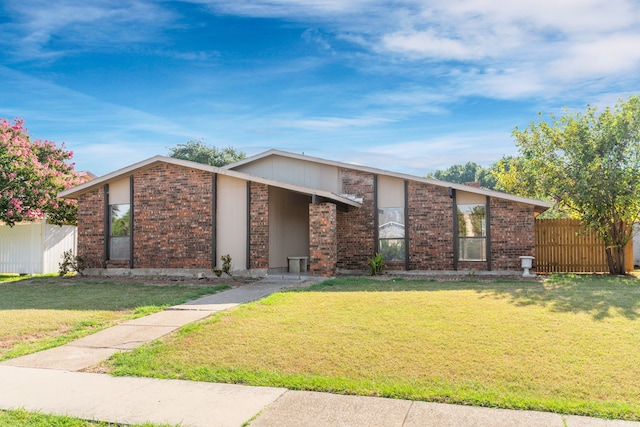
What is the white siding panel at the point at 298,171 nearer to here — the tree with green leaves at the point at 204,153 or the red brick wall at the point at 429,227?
the red brick wall at the point at 429,227

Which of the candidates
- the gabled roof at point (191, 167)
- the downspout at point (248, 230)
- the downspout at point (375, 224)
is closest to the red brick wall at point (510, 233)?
the downspout at point (375, 224)

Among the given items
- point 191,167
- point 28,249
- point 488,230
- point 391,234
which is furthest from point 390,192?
point 28,249

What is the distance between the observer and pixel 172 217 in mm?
15969

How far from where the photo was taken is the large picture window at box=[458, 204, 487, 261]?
15.4m

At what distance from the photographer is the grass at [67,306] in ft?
25.6

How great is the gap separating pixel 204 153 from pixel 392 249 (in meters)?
30.4

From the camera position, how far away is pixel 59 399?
510 cm

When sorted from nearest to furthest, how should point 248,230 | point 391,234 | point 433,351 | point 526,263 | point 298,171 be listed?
point 433,351 → point 526,263 → point 248,230 → point 391,234 → point 298,171

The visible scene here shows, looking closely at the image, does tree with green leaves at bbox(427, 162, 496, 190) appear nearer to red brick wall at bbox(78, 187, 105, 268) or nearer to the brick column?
the brick column

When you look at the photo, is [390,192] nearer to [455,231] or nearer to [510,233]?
[455,231]

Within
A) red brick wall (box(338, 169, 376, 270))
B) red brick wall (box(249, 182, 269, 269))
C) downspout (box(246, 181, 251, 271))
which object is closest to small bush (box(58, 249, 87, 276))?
downspout (box(246, 181, 251, 271))

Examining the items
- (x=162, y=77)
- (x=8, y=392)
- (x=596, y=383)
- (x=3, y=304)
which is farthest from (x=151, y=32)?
(x=596, y=383)

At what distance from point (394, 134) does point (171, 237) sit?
32.4 ft

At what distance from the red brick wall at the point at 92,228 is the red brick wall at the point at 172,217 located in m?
1.37
